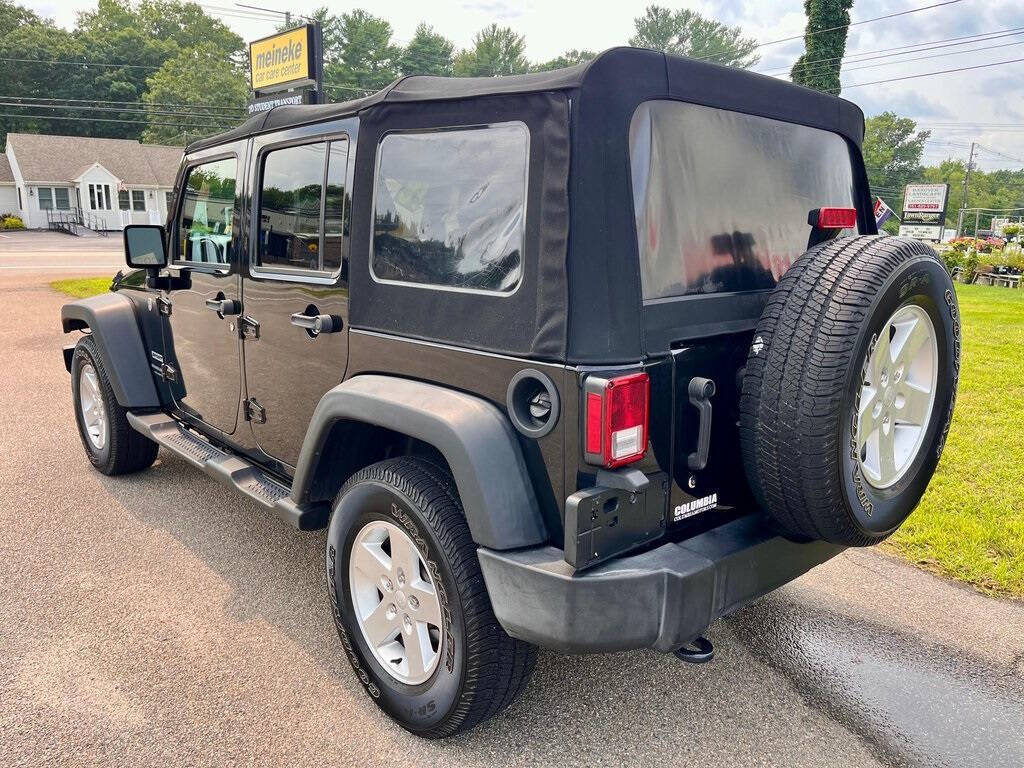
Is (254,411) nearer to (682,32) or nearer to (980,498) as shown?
(980,498)

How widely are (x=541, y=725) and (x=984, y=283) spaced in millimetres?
24946

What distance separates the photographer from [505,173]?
2270 millimetres

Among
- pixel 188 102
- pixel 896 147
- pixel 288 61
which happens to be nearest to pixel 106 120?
pixel 188 102

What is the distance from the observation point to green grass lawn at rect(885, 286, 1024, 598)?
385 cm

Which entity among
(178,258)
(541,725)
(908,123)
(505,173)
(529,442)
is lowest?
(541,725)

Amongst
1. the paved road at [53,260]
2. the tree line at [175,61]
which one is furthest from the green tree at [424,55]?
the paved road at [53,260]

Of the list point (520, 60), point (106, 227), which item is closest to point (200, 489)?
point (106, 227)

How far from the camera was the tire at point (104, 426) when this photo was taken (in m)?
4.64

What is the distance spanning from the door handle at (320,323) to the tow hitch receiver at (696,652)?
1609 mm

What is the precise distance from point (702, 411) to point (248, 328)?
2115 millimetres

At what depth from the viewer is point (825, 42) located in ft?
78.5

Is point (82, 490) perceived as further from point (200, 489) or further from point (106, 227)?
point (106, 227)

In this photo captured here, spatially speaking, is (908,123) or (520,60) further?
(908,123)

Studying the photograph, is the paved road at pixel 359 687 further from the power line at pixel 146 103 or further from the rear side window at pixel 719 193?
the power line at pixel 146 103
